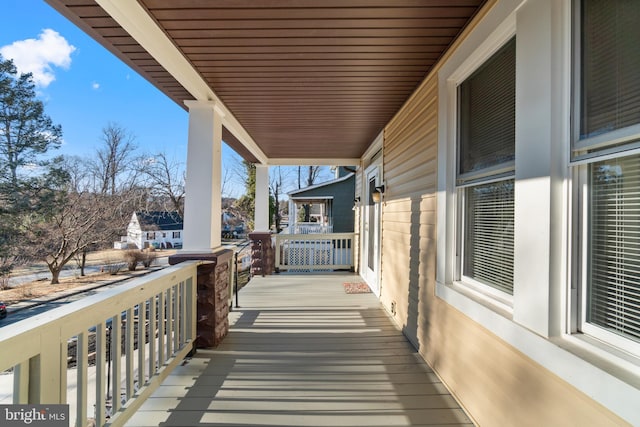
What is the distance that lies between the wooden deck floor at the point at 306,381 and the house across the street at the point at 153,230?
8.63 m

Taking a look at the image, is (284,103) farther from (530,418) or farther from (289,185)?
(289,185)

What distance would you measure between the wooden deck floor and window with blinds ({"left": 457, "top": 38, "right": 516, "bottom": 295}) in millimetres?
964

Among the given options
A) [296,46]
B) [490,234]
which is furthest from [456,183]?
[296,46]

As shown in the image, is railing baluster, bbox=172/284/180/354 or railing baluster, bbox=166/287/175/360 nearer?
railing baluster, bbox=166/287/175/360

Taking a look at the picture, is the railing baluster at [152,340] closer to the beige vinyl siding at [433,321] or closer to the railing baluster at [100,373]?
the railing baluster at [100,373]

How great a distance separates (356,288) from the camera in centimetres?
533

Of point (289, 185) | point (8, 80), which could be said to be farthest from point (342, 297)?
point (289, 185)

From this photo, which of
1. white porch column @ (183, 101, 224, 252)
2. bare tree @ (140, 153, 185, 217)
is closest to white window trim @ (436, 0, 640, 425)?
white porch column @ (183, 101, 224, 252)

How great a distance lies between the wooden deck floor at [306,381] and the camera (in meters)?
1.96

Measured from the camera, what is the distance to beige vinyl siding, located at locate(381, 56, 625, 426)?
133 cm

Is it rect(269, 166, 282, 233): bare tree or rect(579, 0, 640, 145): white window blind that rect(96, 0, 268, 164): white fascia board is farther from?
rect(269, 166, 282, 233): bare tree

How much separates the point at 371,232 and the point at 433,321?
11.0ft

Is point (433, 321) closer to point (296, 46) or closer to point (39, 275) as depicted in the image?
point (296, 46)

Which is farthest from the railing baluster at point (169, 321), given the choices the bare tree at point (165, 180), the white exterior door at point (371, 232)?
the bare tree at point (165, 180)
